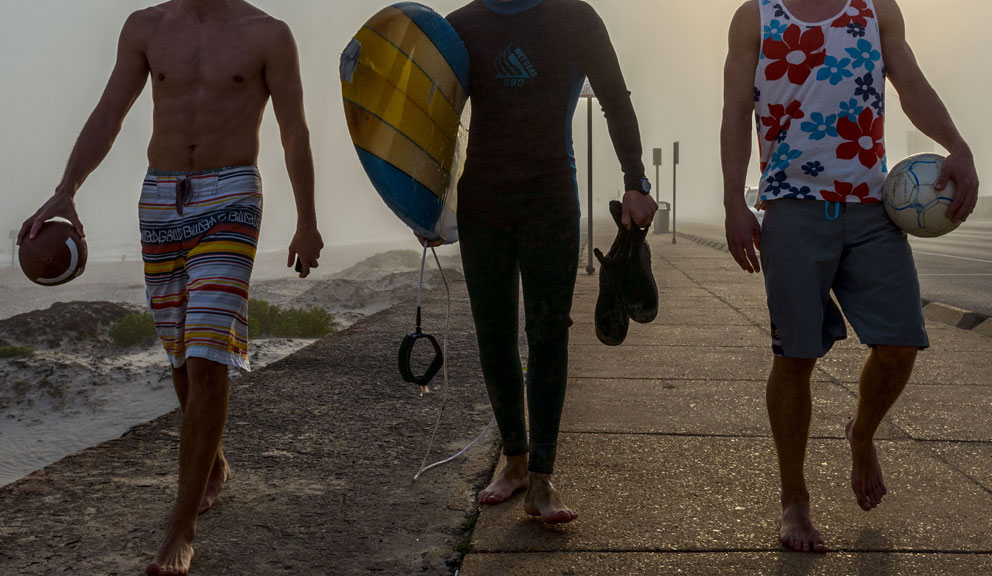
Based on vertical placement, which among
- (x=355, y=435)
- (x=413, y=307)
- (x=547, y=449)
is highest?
(x=547, y=449)

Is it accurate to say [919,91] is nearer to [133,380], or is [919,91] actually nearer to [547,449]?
[547,449]

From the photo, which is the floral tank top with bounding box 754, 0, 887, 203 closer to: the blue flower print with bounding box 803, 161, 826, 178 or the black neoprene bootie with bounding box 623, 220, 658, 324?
the blue flower print with bounding box 803, 161, 826, 178

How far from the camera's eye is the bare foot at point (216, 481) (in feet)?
10.9

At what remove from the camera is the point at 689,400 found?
16.7 ft

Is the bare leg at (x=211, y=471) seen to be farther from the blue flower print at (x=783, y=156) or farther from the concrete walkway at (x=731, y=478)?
the blue flower print at (x=783, y=156)

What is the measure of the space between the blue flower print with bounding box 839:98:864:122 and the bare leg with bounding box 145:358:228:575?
2133 mm

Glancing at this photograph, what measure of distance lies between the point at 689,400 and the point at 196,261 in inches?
118

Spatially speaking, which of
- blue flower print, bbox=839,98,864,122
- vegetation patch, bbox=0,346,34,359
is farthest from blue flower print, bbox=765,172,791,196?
vegetation patch, bbox=0,346,34,359

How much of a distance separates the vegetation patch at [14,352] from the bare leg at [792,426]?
742 cm

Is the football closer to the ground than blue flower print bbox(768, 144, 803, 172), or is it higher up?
closer to the ground

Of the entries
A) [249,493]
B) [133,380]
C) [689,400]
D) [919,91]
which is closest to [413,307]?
[133,380]

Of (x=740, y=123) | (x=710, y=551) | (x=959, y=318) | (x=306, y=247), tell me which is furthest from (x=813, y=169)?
(x=959, y=318)

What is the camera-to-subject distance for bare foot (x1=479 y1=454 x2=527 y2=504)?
3362 millimetres

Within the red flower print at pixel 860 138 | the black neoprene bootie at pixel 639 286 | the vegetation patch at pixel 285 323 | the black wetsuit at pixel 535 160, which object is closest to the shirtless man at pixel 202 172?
the black wetsuit at pixel 535 160
